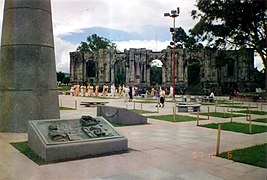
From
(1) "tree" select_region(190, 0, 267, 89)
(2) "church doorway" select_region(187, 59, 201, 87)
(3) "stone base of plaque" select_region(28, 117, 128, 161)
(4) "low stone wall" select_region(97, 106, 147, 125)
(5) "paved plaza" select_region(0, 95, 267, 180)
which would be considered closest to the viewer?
(5) "paved plaza" select_region(0, 95, 267, 180)

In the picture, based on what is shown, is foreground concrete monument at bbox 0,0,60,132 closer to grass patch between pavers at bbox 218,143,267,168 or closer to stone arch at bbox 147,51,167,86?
grass patch between pavers at bbox 218,143,267,168

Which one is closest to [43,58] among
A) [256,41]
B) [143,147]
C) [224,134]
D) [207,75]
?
[143,147]

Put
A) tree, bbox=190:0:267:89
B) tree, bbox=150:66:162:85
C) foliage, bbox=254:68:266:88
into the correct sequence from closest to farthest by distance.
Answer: tree, bbox=190:0:267:89 → foliage, bbox=254:68:266:88 → tree, bbox=150:66:162:85

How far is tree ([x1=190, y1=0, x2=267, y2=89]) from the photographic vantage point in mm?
19062

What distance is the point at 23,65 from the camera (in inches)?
351

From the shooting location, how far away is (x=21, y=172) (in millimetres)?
4922

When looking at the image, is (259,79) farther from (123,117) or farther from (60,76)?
(123,117)

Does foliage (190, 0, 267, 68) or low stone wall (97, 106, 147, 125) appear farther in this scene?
foliage (190, 0, 267, 68)

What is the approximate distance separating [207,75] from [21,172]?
45.0 metres

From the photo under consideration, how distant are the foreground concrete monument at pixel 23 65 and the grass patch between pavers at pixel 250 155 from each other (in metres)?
5.74

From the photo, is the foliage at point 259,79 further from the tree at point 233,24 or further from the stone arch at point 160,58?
the tree at point 233,24

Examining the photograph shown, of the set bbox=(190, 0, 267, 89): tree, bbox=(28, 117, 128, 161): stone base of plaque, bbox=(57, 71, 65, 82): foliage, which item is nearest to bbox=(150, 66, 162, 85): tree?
bbox=(57, 71, 65, 82): foliage

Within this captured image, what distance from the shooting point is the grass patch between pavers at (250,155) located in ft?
18.7

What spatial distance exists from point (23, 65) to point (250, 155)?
6.85m
